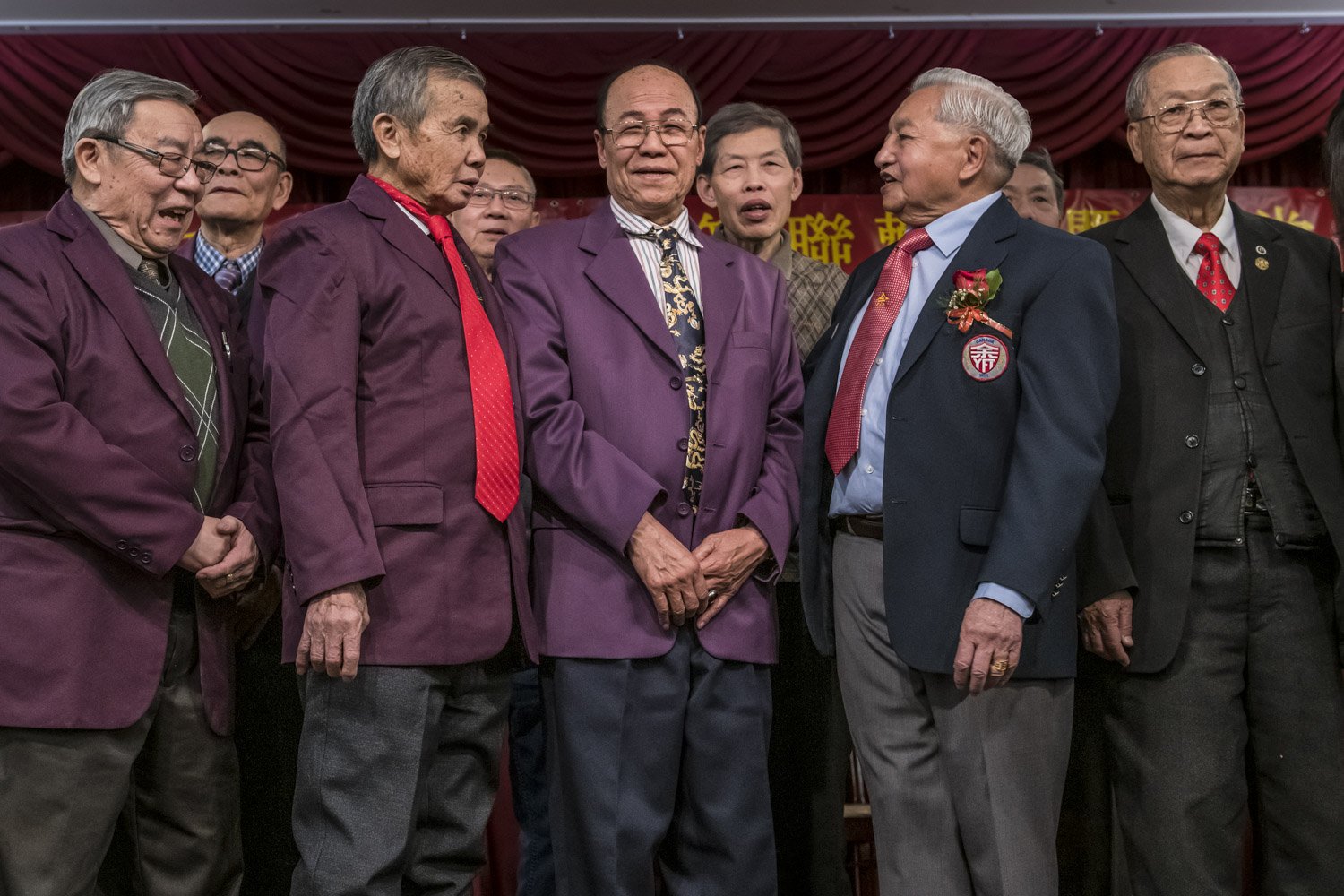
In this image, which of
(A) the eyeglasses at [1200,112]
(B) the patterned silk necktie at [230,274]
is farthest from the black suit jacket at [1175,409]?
(B) the patterned silk necktie at [230,274]

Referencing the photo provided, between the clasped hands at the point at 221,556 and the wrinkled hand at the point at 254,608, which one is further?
the wrinkled hand at the point at 254,608

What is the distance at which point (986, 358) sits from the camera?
7.23 feet

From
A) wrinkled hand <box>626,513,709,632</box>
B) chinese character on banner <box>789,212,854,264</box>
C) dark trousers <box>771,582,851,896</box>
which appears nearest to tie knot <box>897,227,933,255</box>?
wrinkled hand <box>626,513,709,632</box>

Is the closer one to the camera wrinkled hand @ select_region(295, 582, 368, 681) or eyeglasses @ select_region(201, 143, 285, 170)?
wrinkled hand @ select_region(295, 582, 368, 681)

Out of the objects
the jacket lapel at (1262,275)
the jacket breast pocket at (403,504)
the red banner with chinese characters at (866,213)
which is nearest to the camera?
the jacket breast pocket at (403,504)

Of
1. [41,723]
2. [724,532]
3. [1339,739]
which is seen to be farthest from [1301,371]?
[41,723]

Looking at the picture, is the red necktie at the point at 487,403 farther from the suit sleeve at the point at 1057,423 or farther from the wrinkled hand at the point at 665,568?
the suit sleeve at the point at 1057,423

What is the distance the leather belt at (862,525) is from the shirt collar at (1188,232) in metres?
0.89

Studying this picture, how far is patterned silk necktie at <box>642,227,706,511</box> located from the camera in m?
2.38

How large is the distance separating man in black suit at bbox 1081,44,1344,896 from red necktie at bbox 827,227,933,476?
476 mm

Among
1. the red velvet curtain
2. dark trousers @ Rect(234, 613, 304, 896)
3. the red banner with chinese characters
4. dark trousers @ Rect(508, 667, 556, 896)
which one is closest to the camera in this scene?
dark trousers @ Rect(508, 667, 556, 896)

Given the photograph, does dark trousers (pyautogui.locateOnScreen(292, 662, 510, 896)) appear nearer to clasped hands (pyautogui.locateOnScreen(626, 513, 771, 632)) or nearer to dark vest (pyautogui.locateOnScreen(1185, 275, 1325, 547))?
clasped hands (pyautogui.locateOnScreen(626, 513, 771, 632))

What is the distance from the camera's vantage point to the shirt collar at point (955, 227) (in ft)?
7.77

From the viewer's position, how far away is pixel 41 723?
2066mm
